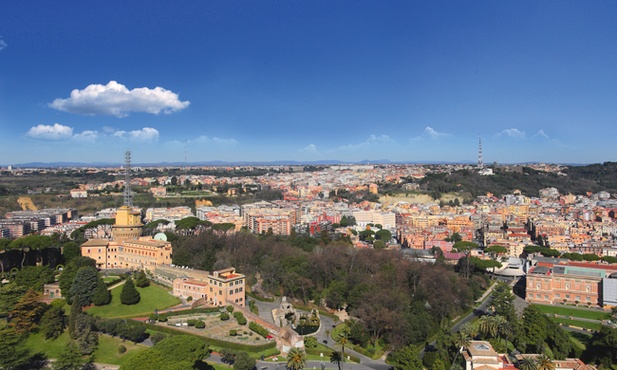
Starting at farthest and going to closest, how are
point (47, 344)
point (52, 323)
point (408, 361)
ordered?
point (52, 323) < point (47, 344) < point (408, 361)

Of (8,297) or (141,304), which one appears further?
(141,304)

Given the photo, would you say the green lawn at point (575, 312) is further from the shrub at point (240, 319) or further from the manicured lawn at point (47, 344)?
the manicured lawn at point (47, 344)

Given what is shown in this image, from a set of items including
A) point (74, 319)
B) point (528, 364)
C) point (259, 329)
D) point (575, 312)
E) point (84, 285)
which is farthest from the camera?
point (575, 312)

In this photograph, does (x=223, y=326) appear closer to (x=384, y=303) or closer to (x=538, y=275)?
(x=384, y=303)

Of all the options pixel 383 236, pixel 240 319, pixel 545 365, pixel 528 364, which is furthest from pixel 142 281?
pixel 383 236

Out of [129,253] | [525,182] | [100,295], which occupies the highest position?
[525,182]

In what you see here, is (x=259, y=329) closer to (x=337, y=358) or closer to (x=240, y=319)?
(x=240, y=319)

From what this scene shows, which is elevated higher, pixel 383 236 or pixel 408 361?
pixel 408 361

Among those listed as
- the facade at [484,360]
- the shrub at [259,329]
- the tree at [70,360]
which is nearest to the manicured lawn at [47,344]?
the tree at [70,360]
